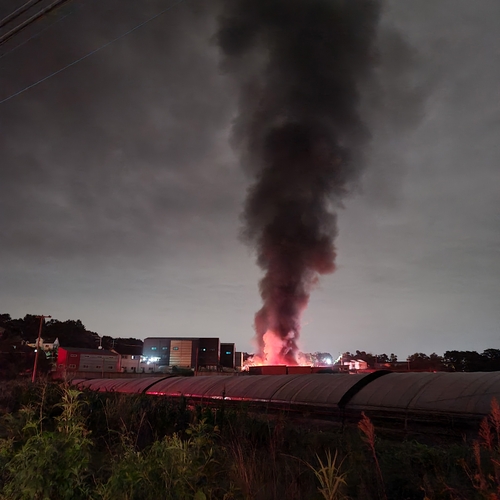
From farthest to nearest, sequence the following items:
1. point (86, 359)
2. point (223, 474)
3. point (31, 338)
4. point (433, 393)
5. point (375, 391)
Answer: point (31, 338)
point (86, 359)
point (375, 391)
point (433, 393)
point (223, 474)

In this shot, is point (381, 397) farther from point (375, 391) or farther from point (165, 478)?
point (165, 478)

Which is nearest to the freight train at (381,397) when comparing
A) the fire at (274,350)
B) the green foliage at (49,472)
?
the green foliage at (49,472)

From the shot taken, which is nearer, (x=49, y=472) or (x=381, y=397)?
(x=49, y=472)

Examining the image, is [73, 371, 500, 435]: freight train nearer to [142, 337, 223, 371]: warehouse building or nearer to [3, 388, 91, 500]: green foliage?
[3, 388, 91, 500]: green foliage

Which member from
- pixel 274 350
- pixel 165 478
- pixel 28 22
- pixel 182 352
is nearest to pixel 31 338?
pixel 182 352

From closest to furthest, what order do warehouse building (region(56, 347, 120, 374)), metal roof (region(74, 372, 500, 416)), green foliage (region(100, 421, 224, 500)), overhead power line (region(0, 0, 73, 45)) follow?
green foliage (region(100, 421, 224, 500)) → overhead power line (region(0, 0, 73, 45)) → metal roof (region(74, 372, 500, 416)) → warehouse building (region(56, 347, 120, 374))

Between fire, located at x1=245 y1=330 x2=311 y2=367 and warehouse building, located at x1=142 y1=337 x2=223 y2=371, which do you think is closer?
fire, located at x1=245 y1=330 x2=311 y2=367

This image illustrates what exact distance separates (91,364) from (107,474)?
221 feet

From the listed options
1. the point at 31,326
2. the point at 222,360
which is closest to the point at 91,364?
the point at 222,360

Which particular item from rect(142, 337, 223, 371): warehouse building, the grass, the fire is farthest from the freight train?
rect(142, 337, 223, 371): warehouse building

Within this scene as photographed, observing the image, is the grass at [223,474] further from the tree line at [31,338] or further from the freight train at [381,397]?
the tree line at [31,338]

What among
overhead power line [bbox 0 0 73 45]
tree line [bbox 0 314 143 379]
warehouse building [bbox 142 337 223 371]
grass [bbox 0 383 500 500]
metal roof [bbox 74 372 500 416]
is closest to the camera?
grass [bbox 0 383 500 500]

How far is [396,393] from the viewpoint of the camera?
1634 centimetres

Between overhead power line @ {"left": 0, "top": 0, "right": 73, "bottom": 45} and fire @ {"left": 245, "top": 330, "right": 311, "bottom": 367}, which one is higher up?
overhead power line @ {"left": 0, "top": 0, "right": 73, "bottom": 45}
